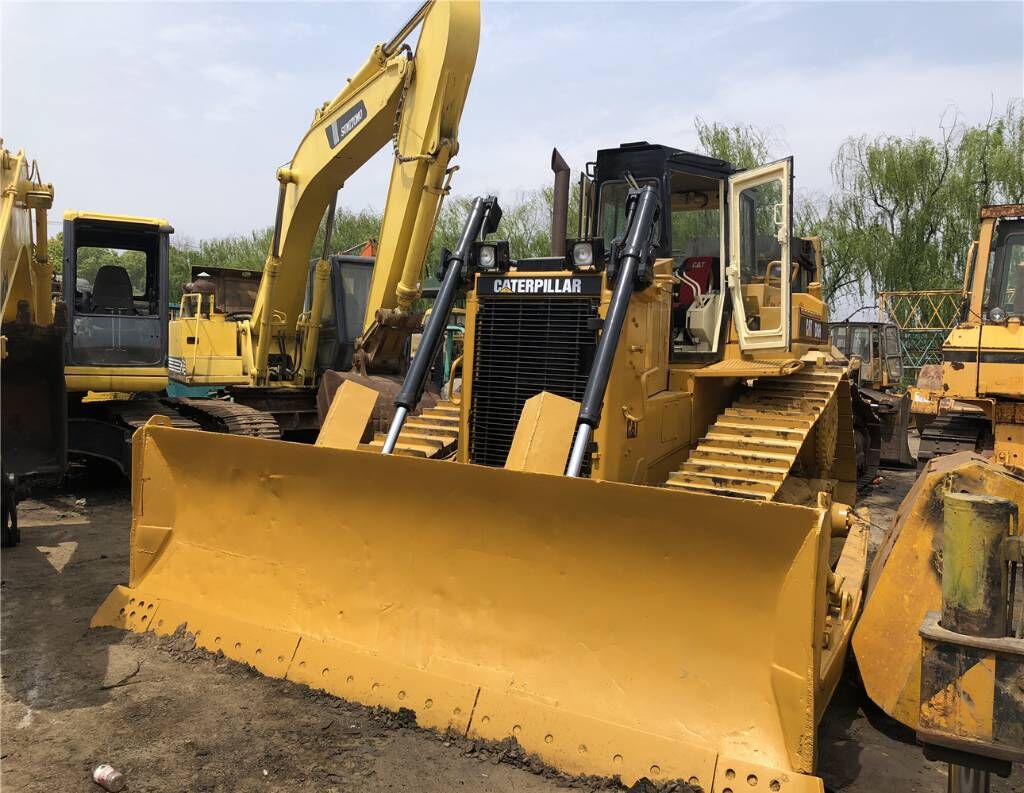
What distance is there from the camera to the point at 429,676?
11.5 feet

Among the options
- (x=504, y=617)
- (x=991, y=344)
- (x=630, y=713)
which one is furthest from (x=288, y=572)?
(x=991, y=344)

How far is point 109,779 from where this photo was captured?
299 centimetres

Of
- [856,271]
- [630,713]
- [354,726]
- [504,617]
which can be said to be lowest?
[354,726]

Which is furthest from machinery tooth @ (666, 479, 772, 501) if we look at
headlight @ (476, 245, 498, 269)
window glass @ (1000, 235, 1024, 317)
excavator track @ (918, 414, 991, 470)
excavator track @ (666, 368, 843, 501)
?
excavator track @ (918, 414, 991, 470)

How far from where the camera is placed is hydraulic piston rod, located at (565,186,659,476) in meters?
3.90

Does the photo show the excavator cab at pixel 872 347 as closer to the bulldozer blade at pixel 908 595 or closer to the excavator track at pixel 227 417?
the excavator track at pixel 227 417

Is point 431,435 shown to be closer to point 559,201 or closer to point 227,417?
point 559,201

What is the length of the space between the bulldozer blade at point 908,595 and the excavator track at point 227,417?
20.8ft

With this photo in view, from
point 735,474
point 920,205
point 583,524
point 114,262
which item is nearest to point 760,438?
point 735,474

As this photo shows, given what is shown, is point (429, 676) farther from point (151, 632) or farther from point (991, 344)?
point (991, 344)

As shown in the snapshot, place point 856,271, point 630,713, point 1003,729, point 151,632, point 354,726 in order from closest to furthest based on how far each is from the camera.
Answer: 1. point 1003,729
2. point 630,713
3. point 354,726
4. point 151,632
5. point 856,271

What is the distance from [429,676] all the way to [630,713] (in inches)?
36.2

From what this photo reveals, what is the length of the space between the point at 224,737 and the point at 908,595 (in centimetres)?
303

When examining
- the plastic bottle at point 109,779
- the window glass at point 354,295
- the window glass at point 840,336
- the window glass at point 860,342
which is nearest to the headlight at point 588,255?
the plastic bottle at point 109,779
